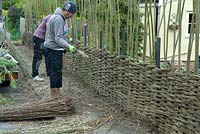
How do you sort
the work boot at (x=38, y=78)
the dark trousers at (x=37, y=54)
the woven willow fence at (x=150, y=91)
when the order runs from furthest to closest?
the work boot at (x=38, y=78) < the dark trousers at (x=37, y=54) < the woven willow fence at (x=150, y=91)

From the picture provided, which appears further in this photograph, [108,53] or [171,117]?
[108,53]

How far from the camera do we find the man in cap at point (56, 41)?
677 centimetres

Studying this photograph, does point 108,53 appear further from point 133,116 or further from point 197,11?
point 197,11

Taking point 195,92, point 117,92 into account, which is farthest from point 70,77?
point 195,92

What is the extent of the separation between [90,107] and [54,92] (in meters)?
0.69

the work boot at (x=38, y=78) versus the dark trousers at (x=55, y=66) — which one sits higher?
the dark trousers at (x=55, y=66)

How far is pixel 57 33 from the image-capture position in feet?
22.1

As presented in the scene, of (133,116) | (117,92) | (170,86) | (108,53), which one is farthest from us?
(108,53)

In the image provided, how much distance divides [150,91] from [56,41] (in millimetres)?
1892

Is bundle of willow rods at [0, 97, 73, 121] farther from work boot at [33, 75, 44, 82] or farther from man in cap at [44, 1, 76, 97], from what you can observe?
work boot at [33, 75, 44, 82]

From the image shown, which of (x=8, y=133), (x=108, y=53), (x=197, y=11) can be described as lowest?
(x=8, y=133)

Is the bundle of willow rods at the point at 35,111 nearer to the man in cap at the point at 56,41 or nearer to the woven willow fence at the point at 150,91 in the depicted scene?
the man in cap at the point at 56,41

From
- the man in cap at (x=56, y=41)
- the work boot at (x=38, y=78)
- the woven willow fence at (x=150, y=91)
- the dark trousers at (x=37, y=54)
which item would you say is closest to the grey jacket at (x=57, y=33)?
the man in cap at (x=56, y=41)

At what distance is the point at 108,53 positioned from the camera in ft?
23.4
